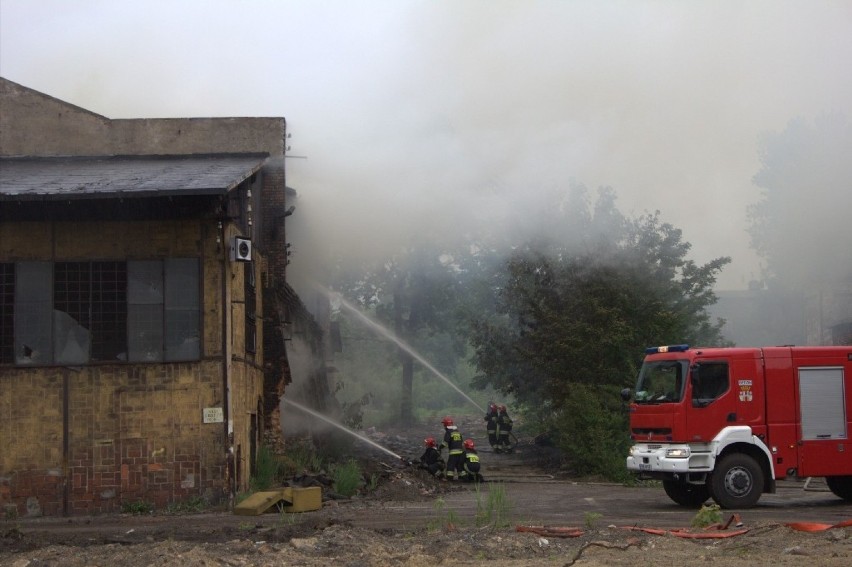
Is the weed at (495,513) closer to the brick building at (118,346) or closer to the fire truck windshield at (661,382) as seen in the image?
the fire truck windshield at (661,382)

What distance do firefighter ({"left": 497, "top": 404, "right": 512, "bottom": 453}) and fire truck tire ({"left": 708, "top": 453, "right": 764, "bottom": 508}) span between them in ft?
52.8

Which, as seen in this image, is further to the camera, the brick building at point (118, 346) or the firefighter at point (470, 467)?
the firefighter at point (470, 467)

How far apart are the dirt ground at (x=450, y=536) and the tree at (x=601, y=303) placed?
26.9 feet

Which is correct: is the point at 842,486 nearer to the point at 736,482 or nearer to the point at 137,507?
the point at 736,482

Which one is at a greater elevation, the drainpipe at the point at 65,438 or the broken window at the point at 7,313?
the broken window at the point at 7,313

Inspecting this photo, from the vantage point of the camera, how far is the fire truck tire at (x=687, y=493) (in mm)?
16000

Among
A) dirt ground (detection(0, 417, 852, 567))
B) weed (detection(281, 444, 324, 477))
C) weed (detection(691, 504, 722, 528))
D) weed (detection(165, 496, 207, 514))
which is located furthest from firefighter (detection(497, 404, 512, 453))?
weed (detection(691, 504, 722, 528))

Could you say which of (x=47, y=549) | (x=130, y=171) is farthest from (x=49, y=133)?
(x=47, y=549)

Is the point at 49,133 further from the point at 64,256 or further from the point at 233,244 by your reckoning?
the point at 233,244

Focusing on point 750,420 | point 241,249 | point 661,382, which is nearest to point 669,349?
point 661,382

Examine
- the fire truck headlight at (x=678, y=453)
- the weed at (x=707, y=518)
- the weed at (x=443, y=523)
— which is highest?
the fire truck headlight at (x=678, y=453)

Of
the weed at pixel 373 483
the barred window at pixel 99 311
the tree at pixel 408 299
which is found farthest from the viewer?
the tree at pixel 408 299

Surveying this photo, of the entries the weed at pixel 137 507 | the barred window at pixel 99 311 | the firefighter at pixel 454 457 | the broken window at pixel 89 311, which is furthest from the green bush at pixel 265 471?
the firefighter at pixel 454 457

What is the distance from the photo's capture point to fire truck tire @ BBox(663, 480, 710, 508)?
1600 centimetres
